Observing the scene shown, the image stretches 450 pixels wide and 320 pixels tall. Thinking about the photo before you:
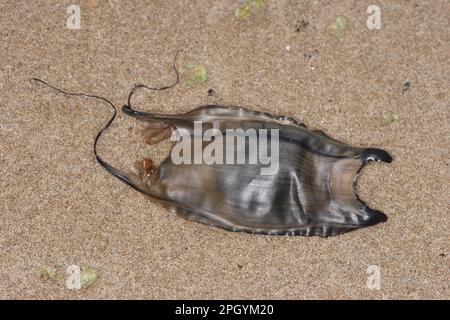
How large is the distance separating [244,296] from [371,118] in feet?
4.24

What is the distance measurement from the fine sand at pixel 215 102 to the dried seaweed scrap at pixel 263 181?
0.10 m

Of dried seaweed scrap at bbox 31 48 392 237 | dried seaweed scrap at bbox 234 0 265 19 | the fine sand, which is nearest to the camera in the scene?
dried seaweed scrap at bbox 31 48 392 237

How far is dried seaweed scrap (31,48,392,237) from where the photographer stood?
2.98 meters

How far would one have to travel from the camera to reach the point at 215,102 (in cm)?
327

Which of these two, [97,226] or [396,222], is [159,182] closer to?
[97,226]

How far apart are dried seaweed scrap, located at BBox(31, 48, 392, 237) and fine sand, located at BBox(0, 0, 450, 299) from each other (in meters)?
0.10

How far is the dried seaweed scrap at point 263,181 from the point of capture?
298 centimetres

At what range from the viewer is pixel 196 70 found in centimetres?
330

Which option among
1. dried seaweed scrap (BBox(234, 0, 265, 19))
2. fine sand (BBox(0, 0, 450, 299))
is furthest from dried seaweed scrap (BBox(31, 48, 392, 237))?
dried seaweed scrap (BBox(234, 0, 265, 19))

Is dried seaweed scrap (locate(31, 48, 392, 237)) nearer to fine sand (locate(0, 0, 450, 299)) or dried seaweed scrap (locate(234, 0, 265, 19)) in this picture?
fine sand (locate(0, 0, 450, 299))

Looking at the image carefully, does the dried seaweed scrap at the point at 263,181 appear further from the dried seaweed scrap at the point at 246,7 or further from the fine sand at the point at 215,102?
the dried seaweed scrap at the point at 246,7

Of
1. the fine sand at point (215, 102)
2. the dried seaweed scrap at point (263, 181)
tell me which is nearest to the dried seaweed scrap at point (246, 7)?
the fine sand at point (215, 102)

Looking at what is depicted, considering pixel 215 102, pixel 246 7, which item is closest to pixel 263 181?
pixel 215 102
